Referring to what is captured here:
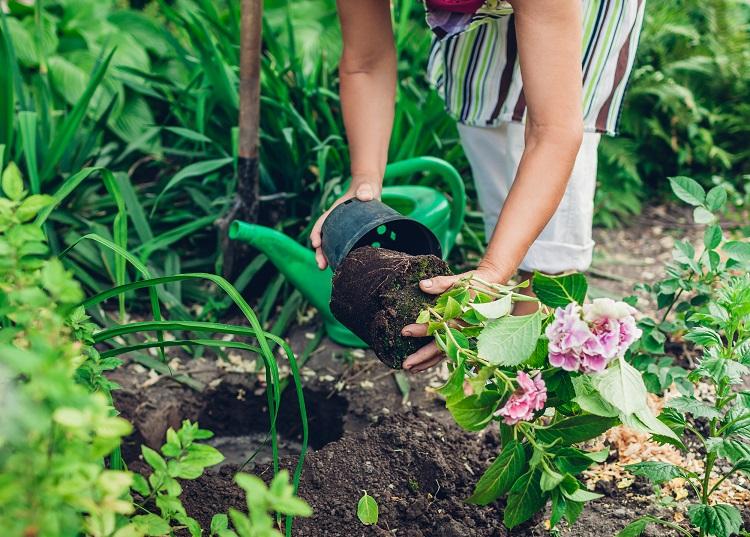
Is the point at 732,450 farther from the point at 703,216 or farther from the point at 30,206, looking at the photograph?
the point at 30,206

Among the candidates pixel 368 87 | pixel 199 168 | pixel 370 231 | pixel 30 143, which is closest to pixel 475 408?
pixel 370 231

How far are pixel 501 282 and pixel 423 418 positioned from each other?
560mm

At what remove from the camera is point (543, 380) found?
128cm

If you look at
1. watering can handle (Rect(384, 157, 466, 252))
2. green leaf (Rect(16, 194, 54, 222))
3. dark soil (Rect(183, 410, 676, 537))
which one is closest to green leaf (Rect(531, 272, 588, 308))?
dark soil (Rect(183, 410, 676, 537))

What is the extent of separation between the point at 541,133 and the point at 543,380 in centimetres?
48

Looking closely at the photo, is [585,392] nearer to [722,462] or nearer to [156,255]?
[722,462]

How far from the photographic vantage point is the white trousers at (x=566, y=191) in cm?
201

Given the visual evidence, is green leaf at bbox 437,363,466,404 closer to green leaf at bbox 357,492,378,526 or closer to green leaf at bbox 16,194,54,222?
green leaf at bbox 357,492,378,526

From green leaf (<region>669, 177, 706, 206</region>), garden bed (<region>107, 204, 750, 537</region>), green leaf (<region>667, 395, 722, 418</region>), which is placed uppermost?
green leaf (<region>669, 177, 706, 206</region>)

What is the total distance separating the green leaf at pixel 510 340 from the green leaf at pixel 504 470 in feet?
0.54

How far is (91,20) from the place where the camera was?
3145 mm

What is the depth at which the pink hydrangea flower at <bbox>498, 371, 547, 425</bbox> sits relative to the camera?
120 cm

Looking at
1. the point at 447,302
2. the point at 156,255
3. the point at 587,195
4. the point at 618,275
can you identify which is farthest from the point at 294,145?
the point at 447,302

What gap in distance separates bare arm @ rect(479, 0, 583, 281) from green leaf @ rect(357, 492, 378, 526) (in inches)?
19.2
